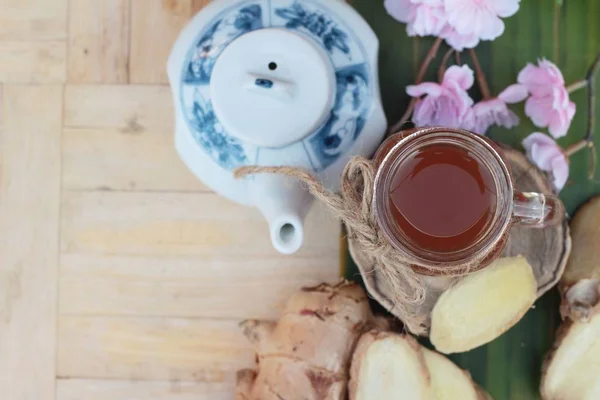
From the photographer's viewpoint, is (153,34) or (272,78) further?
(153,34)

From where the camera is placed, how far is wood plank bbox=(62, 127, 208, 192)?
2.18 feet

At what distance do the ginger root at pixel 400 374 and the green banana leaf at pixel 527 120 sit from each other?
0.05 m

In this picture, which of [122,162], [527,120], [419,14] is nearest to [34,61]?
[122,162]

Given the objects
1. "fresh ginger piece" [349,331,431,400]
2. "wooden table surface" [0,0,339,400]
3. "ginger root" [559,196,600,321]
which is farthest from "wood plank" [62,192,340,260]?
"ginger root" [559,196,600,321]

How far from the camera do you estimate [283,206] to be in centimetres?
48

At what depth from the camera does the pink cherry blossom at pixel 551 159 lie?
0.60 m

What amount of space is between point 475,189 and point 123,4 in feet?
1.39

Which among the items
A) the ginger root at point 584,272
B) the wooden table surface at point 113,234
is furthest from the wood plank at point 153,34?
the ginger root at point 584,272

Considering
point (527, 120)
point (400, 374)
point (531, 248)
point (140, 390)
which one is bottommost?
point (140, 390)

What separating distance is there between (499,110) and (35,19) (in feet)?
1.64

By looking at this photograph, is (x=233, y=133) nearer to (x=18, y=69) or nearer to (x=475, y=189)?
(x=475, y=189)

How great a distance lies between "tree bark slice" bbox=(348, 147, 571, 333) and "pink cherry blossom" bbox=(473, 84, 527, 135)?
0.04 m

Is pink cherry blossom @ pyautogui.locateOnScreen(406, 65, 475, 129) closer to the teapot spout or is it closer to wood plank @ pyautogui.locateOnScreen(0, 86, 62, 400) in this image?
the teapot spout

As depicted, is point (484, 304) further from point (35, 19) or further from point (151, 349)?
point (35, 19)
